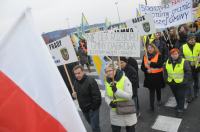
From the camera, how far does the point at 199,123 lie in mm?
6207

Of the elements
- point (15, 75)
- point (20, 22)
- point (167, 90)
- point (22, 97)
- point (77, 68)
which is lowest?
point (167, 90)

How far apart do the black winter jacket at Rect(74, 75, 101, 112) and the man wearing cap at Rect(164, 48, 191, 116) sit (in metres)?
2.05

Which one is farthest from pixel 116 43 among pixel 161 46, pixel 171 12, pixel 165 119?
pixel 171 12

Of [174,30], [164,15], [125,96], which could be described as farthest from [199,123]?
[174,30]

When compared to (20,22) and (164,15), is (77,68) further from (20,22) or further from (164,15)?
(164,15)

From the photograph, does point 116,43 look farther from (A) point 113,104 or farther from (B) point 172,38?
(B) point 172,38

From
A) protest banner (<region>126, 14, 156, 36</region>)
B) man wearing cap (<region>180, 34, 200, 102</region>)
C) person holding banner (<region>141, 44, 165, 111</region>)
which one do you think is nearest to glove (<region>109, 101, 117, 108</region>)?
person holding banner (<region>141, 44, 165, 111</region>)

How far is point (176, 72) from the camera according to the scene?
21.2 ft

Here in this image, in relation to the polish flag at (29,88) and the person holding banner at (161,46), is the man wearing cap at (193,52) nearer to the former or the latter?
the person holding banner at (161,46)

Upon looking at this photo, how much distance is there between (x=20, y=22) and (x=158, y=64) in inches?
212

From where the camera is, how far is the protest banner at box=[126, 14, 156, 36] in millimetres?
7137

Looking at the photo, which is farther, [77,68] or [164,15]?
[164,15]

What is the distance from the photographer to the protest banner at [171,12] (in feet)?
29.1

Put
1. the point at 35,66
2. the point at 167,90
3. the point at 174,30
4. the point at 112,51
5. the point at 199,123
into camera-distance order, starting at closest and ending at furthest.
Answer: the point at 35,66 → the point at 112,51 → the point at 199,123 → the point at 167,90 → the point at 174,30
